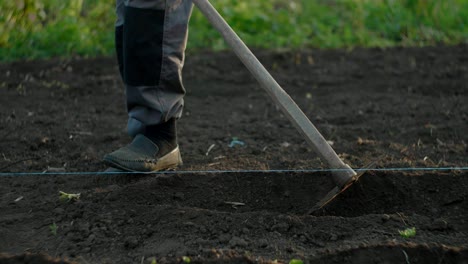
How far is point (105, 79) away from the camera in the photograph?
208 inches

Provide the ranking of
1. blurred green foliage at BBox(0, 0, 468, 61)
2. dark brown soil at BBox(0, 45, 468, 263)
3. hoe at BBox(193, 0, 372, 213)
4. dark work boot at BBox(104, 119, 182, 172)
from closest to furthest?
dark brown soil at BBox(0, 45, 468, 263) → hoe at BBox(193, 0, 372, 213) → dark work boot at BBox(104, 119, 182, 172) → blurred green foliage at BBox(0, 0, 468, 61)

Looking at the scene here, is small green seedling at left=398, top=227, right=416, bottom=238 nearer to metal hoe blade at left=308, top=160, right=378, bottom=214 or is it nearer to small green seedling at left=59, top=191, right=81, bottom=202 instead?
metal hoe blade at left=308, top=160, right=378, bottom=214

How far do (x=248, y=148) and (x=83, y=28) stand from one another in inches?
111

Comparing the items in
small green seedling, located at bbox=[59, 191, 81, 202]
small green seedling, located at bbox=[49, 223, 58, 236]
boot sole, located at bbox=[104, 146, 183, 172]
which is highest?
small green seedling, located at bbox=[49, 223, 58, 236]

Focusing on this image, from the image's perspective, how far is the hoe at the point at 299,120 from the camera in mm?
2904

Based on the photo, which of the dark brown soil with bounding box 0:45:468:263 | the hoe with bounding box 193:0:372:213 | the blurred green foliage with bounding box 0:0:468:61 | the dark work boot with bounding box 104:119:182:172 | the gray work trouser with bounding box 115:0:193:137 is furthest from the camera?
the blurred green foliage with bounding box 0:0:468:61

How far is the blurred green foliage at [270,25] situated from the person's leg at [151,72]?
257cm

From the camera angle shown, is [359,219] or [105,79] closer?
[359,219]

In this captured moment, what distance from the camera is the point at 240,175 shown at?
3.26 metres

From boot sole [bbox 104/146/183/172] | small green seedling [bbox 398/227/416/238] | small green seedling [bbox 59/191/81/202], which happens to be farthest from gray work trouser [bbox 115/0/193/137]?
small green seedling [bbox 398/227/416/238]

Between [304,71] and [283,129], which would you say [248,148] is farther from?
[304,71]

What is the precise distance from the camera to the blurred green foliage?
19.0 feet

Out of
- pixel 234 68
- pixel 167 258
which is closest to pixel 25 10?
pixel 234 68

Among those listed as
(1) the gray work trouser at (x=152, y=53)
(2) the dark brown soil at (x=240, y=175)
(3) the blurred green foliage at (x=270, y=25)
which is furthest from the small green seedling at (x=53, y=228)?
(3) the blurred green foliage at (x=270, y=25)
